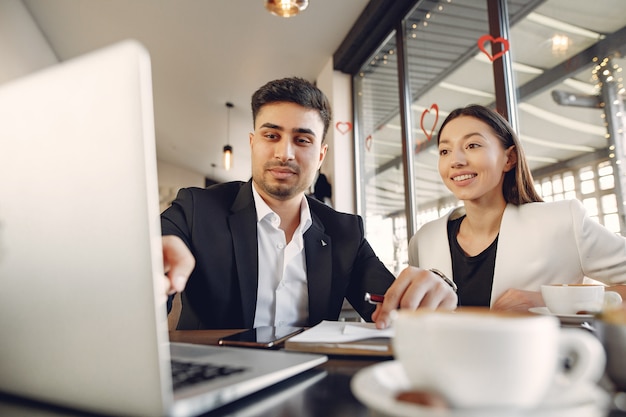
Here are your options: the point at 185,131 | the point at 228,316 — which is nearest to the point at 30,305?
the point at 228,316

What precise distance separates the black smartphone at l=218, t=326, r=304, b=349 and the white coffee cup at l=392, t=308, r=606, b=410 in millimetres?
429

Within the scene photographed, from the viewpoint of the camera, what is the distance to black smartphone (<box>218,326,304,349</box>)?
0.72 m

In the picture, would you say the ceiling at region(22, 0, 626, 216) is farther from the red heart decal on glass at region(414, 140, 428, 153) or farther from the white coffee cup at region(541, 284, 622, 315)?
the white coffee cup at region(541, 284, 622, 315)

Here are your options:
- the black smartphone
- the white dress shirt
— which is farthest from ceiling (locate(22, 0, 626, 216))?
the black smartphone

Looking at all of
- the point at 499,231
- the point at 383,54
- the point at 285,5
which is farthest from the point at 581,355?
the point at 383,54

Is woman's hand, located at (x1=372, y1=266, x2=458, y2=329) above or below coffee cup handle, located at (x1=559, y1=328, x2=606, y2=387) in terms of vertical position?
below

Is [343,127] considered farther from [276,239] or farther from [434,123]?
[276,239]

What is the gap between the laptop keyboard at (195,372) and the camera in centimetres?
42

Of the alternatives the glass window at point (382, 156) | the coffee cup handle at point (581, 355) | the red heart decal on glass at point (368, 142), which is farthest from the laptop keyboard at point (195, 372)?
the red heart decal on glass at point (368, 142)

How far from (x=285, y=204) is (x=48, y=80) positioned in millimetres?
1180

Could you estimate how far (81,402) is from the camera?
361 millimetres

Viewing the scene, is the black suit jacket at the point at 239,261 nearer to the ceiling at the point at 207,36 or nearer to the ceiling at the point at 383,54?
the ceiling at the point at 383,54

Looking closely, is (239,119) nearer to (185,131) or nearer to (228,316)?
(185,131)

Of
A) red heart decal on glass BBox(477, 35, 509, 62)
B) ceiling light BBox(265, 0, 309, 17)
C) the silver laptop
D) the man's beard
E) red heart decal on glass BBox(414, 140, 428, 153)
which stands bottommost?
the silver laptop
